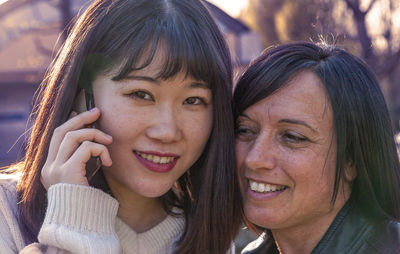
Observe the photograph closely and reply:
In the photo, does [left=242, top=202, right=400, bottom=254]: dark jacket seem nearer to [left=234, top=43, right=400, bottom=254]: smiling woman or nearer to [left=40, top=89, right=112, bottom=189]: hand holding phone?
[left=234, top=43, right=400, bottom=254]: smiling woman

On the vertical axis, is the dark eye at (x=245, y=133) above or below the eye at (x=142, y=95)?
below

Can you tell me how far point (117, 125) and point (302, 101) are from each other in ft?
3.32

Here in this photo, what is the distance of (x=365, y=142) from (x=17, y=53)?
13.9m

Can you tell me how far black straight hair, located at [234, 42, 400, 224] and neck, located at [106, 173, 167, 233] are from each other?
0.81m

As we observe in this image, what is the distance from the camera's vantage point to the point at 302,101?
2820mm

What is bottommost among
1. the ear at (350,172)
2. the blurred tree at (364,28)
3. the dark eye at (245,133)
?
the ear at (350,172)

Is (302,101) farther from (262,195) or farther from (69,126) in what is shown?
(69,126)

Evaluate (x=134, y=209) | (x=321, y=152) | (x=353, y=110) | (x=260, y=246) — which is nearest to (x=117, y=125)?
(x=134, y=209)

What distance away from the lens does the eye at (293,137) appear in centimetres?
284

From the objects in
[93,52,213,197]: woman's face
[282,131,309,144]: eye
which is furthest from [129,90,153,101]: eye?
[282,131,309,144]: eye

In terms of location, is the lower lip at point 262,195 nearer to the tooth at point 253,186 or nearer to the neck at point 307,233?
the tooth at point 253,186

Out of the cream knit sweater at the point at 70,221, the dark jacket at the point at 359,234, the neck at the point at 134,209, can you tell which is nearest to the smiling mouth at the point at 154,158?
the cream knit sweater at the point at 70,221

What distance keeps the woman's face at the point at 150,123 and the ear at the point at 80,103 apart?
111 mm

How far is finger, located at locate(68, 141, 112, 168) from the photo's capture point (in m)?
2.56
